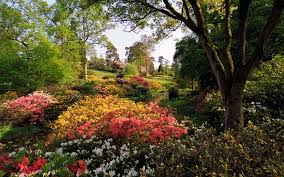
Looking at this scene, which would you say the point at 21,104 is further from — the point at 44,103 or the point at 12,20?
the point at 12,20

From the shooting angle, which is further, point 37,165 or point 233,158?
point 37,165

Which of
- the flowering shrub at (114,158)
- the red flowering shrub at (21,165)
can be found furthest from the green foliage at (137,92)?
the red flowering shrub at (21,165)

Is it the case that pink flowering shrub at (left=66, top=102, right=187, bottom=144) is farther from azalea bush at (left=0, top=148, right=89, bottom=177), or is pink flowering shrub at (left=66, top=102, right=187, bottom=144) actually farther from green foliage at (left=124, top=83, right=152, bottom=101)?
green foliage at (left=124, top=83, right=152, bottom=101)

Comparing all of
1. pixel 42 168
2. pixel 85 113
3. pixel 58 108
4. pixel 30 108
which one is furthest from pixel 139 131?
pixel 30 108

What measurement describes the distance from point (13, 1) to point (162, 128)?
34.5m

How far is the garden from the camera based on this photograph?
4.52m

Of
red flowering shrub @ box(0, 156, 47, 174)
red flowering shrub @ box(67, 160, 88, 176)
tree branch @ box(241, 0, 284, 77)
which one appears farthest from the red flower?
tree branch @ box(241, 0, 284, 77)

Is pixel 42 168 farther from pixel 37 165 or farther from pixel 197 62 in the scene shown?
pixel 197 62

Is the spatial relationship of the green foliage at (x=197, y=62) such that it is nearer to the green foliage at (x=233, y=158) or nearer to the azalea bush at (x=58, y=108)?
the azalea bush at (x=58, y=108)

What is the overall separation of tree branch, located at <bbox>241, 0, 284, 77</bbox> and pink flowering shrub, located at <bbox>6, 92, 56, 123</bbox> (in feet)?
37.8

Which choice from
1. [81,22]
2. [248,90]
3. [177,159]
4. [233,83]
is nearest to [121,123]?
[233,83]

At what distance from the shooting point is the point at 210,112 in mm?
14227

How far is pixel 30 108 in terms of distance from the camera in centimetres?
1762

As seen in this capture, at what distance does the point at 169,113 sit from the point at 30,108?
7.93 meters
